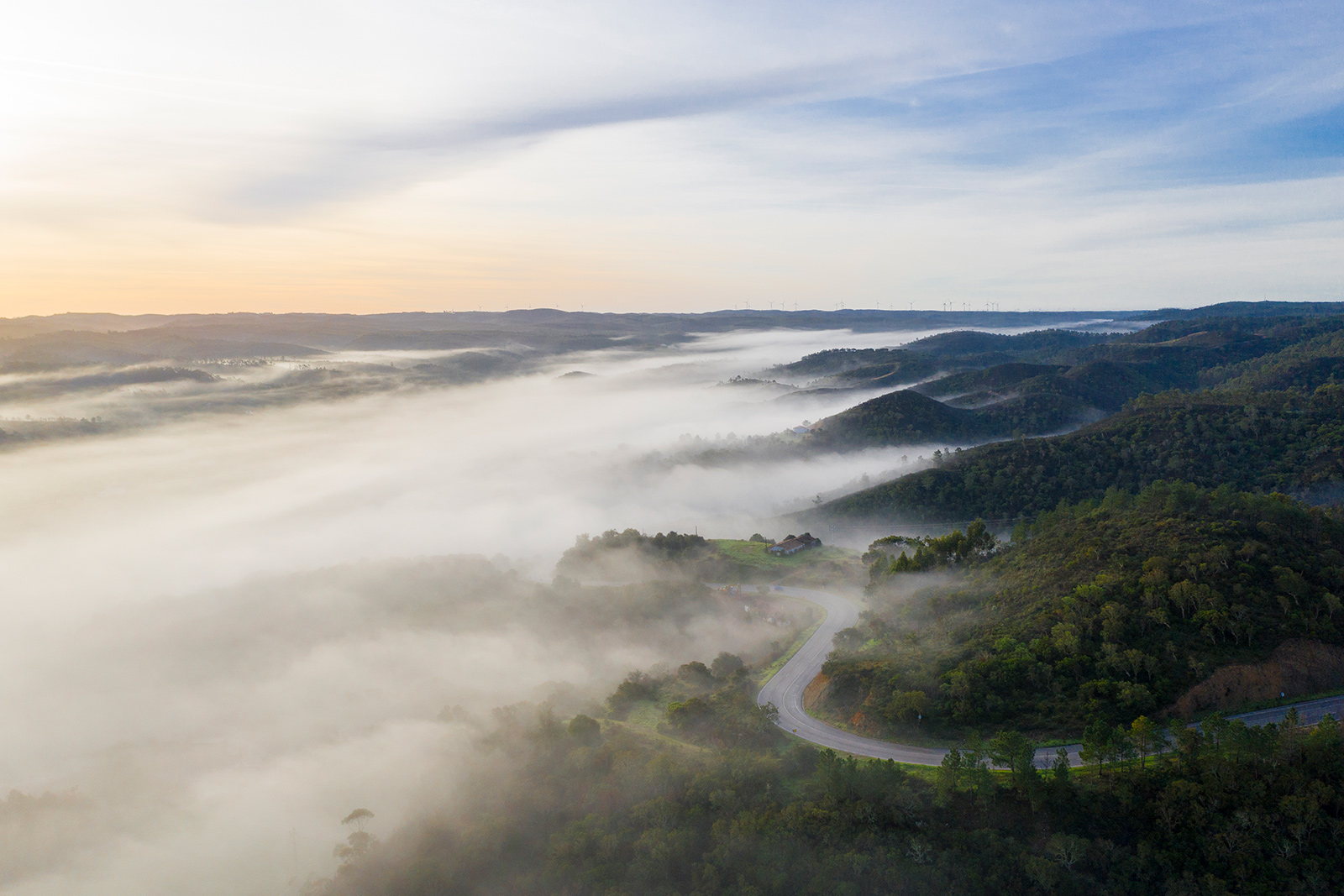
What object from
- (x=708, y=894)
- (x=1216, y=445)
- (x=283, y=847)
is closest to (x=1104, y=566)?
(x=708, y=894)

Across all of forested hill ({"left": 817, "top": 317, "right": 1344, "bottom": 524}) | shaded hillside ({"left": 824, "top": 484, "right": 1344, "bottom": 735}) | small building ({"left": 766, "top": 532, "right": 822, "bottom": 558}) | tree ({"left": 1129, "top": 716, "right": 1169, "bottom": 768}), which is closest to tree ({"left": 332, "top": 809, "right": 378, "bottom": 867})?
shaded hillside ({"left": 824, "top": 484, "right": 1344, "bottom": 735})

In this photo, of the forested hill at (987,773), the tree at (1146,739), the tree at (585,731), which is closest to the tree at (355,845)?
the forested hill at (987,773)

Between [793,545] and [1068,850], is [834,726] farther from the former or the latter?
[793,545]

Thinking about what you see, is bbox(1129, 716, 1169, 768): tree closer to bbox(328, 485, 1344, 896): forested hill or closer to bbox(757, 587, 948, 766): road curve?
bbox(328, 485, 1344, 896): forested hill

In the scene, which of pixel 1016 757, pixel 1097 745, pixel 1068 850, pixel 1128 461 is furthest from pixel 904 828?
pixel 1128 461

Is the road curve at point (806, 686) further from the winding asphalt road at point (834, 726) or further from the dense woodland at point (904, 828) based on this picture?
the dense woodland at point (904, 828)

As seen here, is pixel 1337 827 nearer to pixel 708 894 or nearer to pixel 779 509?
pixel 708 894
